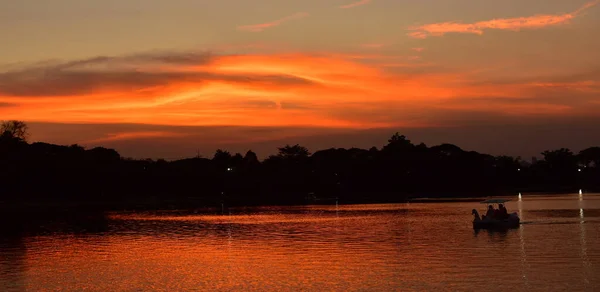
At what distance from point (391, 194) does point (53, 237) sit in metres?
142

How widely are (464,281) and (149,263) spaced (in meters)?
17.0

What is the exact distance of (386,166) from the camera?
199000mm

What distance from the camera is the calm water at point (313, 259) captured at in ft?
97.5

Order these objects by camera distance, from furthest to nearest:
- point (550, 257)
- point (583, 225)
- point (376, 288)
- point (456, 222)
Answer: point (456, 222), point (583, 225), point (550, 257), point (376, 288)

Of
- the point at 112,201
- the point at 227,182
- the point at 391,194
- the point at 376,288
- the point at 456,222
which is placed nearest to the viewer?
the point at 376,288

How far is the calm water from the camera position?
97.5 feet

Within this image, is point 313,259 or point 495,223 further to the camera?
point 495,223

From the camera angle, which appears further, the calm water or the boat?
the boat

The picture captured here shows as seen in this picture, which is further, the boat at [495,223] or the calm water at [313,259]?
the boat at [495,223]

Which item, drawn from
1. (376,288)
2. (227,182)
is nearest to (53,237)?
(376,288)

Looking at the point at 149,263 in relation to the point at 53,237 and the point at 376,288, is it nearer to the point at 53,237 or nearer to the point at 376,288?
the point at 376,288

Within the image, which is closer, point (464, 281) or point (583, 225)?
point (464, 281)

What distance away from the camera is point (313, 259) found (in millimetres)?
37688

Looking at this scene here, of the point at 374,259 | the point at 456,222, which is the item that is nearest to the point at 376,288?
the point at 374,259
